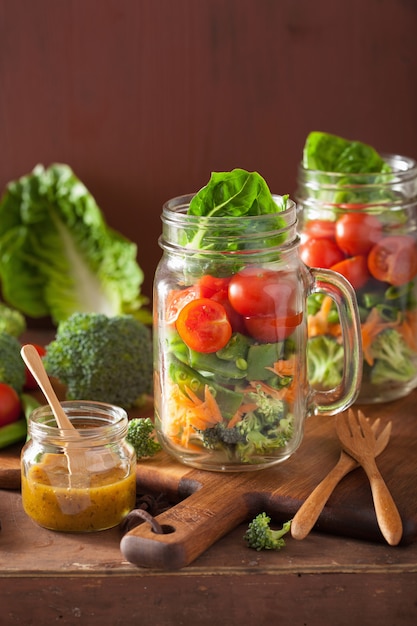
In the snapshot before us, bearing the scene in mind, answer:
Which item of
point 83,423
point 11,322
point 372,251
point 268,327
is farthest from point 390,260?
point 11,322

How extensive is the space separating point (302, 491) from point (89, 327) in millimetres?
625

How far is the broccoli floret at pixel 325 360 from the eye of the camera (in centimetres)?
200

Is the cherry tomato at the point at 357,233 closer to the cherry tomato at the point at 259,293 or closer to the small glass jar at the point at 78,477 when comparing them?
the cherry tomato at the point at 259,293

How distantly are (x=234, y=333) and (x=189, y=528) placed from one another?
1.07ft

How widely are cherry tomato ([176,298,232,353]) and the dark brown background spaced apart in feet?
3.47

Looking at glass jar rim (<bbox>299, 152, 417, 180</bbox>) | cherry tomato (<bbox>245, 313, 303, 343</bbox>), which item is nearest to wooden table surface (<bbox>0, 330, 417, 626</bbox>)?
cherry tomato (<bbox>245, 313, 303, 343</bbox>)

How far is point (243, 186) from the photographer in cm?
163

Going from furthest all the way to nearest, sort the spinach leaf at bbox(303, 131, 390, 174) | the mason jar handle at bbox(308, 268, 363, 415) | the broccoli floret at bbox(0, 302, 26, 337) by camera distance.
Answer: the broccoli floret at bbox(0, 302, 26, 337)
the spinach leaf at bbox(303, 131, 390, 174)
the mason jar handle at bbox(308, 268, 363, 415)

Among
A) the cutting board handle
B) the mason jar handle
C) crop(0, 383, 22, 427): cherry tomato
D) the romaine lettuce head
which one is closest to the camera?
the cutting board handle

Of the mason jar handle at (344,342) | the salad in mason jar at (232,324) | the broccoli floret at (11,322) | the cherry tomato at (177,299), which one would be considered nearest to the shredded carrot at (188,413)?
the salad in mason jar at (232,324)

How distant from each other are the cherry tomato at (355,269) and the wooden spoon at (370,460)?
10.1 inches

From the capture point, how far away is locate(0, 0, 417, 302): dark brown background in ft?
8.16

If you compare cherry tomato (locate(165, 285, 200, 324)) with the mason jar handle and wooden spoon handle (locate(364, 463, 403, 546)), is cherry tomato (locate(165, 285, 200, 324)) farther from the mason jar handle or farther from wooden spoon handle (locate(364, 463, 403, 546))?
wooden spoon handle (locate(364, 463, 403, 546))

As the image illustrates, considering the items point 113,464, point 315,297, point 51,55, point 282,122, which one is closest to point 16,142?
point 51,55
